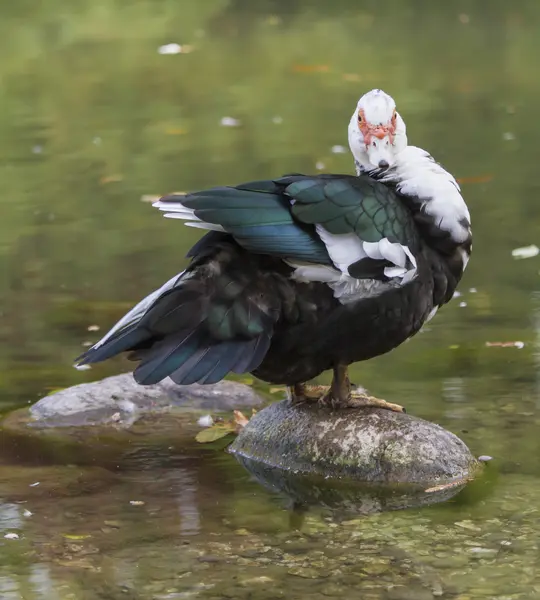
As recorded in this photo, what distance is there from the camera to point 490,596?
367cm

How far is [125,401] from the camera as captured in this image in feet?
17.4

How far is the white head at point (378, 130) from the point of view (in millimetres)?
4664

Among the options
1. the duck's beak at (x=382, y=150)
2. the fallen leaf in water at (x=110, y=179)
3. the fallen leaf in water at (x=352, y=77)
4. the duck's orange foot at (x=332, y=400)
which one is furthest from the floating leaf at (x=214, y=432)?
the fallen leaf in water at (x=352, y=77)

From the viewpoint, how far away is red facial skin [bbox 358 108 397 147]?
4.68 meters

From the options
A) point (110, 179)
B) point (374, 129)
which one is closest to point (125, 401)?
point (374, 129)

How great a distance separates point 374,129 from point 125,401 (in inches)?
58.7

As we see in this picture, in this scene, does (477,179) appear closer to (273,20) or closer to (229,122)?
(229,122)

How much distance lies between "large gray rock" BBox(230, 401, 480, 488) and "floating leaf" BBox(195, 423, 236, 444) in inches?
10.1

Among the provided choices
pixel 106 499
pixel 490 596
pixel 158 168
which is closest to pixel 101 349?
pixel 106 499

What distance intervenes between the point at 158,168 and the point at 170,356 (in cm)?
542

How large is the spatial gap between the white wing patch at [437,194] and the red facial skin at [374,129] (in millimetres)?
140

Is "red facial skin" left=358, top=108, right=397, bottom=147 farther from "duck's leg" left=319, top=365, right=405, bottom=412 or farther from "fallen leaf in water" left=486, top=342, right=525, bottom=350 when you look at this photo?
"fallen leaf in water" left=486, top=342, right=525, bottom=350

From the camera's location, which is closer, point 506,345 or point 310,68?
point 506,345

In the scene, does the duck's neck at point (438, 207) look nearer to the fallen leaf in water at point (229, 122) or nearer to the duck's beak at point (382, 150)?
the duck's beak at point (382, 150)
